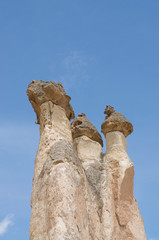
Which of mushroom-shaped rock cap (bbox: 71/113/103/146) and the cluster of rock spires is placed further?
mushroom-shaped rock cap (bbox: 71/113/103/146)

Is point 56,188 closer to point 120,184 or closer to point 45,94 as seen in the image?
point 120,184

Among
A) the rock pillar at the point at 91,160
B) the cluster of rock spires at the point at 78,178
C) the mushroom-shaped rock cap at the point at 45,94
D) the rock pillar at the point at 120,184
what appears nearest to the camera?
the cluster of rock spires at the point at 78,178

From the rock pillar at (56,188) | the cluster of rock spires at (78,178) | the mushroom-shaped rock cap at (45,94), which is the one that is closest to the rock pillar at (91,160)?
the cluster of rock spires at (78,178)

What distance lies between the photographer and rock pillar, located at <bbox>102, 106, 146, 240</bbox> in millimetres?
6613

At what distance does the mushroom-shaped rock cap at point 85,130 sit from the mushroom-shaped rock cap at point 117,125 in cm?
20

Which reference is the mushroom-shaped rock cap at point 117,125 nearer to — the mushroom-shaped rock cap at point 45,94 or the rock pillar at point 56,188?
the mushroom-shaped rock cap at point 45,94

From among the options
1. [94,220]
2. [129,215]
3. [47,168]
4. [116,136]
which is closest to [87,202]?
[94,220]

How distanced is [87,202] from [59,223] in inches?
48.1

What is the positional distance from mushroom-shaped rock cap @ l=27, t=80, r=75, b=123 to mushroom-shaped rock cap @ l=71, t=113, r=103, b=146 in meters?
0.79

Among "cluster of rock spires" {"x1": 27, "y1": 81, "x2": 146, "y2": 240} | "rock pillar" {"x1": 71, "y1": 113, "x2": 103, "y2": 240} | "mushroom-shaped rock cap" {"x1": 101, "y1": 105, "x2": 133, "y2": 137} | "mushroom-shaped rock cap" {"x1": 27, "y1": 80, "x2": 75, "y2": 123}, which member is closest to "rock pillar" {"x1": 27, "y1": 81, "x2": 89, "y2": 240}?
"cluster of rock spires" {"x1": 27, "y1": 81, "x2": 146, "y2": 240}

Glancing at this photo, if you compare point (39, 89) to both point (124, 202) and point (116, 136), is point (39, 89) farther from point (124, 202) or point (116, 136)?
point (124, 202)

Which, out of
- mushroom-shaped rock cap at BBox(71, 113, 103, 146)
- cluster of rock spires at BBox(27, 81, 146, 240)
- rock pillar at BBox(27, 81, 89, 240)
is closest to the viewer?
rock pillar at BBox(27, 81, 89, 240)

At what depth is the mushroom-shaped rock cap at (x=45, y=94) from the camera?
23.0 feet

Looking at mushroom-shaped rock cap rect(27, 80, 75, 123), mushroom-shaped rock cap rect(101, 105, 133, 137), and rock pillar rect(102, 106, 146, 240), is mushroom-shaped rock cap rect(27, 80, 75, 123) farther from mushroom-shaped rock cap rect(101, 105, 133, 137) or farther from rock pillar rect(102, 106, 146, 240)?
rock pillar rect(102, 106, 146, 240)
